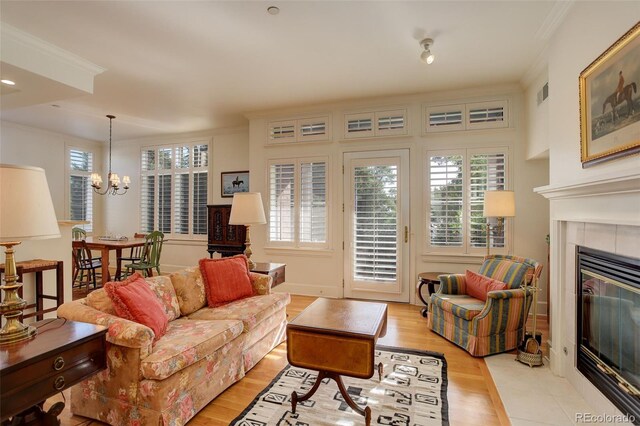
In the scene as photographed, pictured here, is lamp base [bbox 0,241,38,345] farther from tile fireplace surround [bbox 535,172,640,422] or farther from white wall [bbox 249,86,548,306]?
white wall [bbox 249,86,548,306]

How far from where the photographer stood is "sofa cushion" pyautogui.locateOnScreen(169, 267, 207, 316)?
8.90 feet

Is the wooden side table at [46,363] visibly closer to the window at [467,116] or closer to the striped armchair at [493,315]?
the striped armchair at [493,315]

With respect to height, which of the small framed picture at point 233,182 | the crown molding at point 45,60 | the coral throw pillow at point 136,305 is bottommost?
the coral throw pillow at point 136,305

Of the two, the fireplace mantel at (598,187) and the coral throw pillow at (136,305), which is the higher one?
the fireplace mantel at (598,187)

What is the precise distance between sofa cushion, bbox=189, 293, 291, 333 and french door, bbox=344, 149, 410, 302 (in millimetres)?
1868

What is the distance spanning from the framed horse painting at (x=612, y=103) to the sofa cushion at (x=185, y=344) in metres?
2.73

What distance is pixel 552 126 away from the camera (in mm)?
2736

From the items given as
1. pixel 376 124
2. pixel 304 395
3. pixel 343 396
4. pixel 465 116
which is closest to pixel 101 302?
pixel 304 395

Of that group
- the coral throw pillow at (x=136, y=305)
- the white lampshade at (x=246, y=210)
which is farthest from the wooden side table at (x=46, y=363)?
the white lampshade at (x=246, y=210)

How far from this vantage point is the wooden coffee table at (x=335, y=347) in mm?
1944

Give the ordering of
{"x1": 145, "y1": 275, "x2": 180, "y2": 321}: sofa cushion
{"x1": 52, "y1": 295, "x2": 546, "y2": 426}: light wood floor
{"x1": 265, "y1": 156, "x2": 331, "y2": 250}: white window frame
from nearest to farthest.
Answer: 1. {"x1": 52, "y1": 295, "x2": 546, "y2": 426}: light wood floor
2. {"x1": 145, "y1": 275, "x2": 180, "y2": 321}: sofa cushion
3. {"x1": 265, "y1": 156, "x2": 331, "y2": 250}: white window frame

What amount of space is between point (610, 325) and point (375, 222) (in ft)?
9.36

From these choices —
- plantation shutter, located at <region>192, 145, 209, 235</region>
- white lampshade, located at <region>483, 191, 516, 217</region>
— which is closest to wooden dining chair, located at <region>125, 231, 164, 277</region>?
plantation shutter, located at <region>192, 145, 209, 235</region>

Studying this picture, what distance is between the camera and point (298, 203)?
5039 mm
